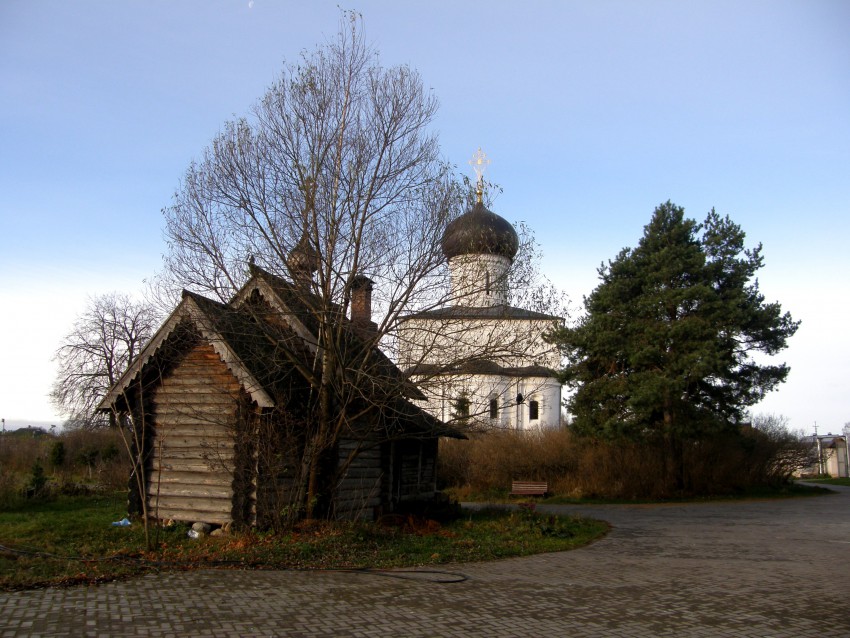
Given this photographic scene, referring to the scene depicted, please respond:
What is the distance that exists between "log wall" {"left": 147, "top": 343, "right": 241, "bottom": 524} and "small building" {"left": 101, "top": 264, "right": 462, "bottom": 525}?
23mm

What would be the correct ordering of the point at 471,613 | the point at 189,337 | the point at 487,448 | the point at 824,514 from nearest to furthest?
the point at 471,613 < the point at 189,337 < the point at 824,514 < the point at 487,448

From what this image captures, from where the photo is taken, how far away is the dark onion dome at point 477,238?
13.0 m

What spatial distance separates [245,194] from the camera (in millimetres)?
13320

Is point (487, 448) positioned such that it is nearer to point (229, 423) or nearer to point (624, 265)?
point (624, 265)

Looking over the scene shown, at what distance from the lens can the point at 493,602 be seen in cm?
905

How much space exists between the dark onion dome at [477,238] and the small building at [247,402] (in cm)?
186

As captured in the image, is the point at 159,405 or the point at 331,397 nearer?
the point at 331,397

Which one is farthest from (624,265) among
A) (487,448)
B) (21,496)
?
(21,496)

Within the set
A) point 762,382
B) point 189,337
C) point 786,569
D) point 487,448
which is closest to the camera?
point 786,569

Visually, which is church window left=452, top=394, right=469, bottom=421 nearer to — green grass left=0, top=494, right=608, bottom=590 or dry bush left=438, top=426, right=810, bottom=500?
green grass left=0, top=494, right=608, bottom=590

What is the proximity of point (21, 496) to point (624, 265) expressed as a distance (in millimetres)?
24706

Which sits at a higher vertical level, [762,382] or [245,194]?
[245,194]

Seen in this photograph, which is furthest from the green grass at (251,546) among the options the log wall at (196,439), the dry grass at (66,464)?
the dry grass at (66,464)

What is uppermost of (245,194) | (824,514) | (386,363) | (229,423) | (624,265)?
(624,265)
